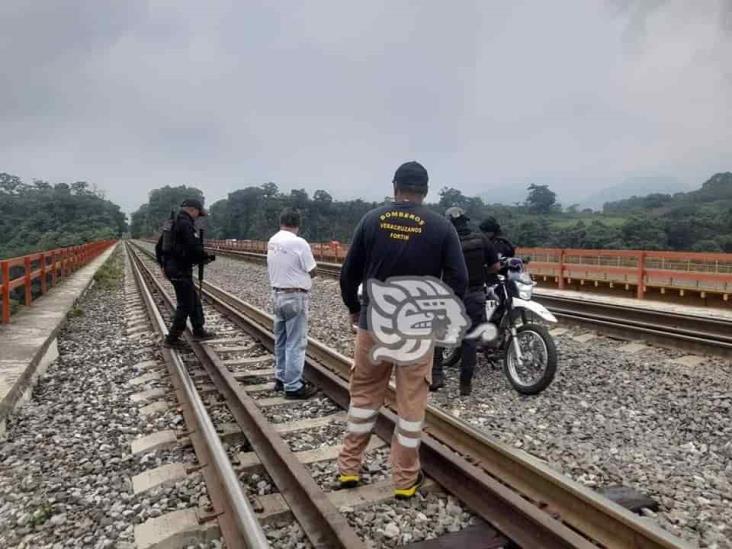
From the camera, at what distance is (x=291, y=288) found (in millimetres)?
5312

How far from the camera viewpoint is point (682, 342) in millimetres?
7535

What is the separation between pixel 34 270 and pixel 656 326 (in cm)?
1313

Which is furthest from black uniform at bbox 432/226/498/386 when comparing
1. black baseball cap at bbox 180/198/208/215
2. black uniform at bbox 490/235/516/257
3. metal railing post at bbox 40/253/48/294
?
metal railing post at bbox 40/253/48/294

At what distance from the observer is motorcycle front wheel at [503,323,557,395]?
5270 millimetres

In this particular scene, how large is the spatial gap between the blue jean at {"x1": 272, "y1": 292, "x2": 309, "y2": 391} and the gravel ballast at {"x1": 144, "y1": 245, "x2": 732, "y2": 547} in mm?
1401

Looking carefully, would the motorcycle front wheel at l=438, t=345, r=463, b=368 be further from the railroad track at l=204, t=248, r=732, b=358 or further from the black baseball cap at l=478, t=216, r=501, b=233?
the railroad track at l=204, t=248, r=732, b=358

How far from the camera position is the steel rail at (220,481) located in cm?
278

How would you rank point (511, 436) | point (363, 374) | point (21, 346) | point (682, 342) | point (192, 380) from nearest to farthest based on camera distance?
1. point (363, 374)
2. point (511, 436)
3. point (192, 380)
4. point (21, 346)
5. point (682, 342)

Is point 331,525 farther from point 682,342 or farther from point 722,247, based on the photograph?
point 722,247

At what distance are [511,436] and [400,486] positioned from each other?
1.45 metres

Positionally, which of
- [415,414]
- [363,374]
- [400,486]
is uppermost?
[363,374]

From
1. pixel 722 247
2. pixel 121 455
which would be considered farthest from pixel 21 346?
pixel 722 247

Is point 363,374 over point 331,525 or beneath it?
over

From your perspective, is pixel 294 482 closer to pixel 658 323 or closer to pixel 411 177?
pixel 411 177
